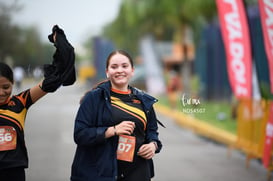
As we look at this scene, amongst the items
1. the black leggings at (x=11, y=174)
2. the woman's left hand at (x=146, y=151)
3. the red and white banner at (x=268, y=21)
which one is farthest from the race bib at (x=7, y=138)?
the red and white banner at (x=268, y=21)

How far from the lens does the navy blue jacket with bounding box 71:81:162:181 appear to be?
357 cm

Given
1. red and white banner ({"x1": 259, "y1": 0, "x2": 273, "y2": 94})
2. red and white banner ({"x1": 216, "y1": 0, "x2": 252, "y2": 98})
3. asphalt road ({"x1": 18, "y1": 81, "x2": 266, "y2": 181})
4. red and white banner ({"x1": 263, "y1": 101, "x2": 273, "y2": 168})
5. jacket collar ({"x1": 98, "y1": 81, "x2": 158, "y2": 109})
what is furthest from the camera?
red and white banner ({"x1": 216, "y1": 0, "x2": 252, "y2": 98})

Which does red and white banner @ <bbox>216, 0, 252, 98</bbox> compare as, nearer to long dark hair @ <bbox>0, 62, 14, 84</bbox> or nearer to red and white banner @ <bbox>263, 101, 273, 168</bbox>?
red and white banner @ <bbox>263, 101, 273, 168</bbox>

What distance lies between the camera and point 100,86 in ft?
12.1

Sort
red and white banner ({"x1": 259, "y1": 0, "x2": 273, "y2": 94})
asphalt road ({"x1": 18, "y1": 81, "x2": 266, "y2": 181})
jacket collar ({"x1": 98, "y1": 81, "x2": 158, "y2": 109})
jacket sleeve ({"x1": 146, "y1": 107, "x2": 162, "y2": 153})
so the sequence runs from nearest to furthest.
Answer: jacket collar ({"x1": 98, "y1": 81, "x2": 158, "y2": 109}) → jacket sleeve ({"x1": 146, "y1": 107, "x2": 162, "y2": 153}) → red and white banner ({"x1": 259, "y1": 0, "x2": 273, "y2": 94}) → asphalt road ({"x1": 18, "y1": 81, "x2": 266, "y2": 181})

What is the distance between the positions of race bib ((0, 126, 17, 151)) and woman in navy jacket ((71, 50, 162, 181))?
0.53 metres

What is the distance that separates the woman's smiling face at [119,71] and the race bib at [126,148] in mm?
366

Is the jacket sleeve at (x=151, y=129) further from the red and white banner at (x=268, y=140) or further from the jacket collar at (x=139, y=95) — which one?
the red and white banner at (x=268, y=140)

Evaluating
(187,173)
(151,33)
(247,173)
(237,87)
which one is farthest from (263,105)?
(151,33)

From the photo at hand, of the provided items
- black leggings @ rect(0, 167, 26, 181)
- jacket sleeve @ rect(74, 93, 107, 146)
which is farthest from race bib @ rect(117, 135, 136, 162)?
black leggings @ rect(0, 167, 26, 181)

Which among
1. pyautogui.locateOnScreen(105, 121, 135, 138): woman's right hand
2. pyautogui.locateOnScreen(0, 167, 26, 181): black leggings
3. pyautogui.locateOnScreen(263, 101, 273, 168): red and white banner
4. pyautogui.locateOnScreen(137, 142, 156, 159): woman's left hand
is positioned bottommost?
pyautogui.locateOnScreen(263, 101, 273, 168): red and white banner

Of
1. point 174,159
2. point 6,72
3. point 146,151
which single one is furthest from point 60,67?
point 174,159

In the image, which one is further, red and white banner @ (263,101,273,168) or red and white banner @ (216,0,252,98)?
red and white banner @ (216,0,252,98)

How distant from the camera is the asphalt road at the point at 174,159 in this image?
7.78 meters
